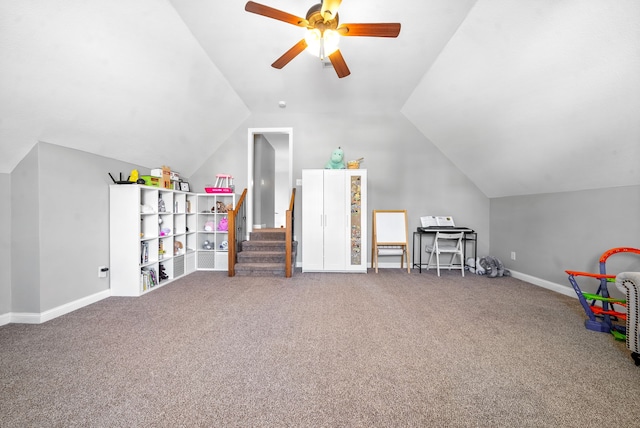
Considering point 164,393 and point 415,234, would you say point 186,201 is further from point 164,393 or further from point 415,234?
point 415,234

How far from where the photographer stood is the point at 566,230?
10.4ft

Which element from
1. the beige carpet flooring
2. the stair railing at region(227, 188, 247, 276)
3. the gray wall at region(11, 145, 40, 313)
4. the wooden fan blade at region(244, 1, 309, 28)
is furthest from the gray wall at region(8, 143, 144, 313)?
the wooden fan blade at region(244, 1, 309, 28)

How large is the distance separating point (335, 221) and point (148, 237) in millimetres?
2729

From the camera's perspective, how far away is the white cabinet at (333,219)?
13.9ft

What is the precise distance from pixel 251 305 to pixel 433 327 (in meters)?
1.85

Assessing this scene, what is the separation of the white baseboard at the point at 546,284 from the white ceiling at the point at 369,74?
126 centimetres

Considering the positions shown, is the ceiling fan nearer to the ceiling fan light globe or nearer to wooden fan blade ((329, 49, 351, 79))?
the ceiling fan light globe

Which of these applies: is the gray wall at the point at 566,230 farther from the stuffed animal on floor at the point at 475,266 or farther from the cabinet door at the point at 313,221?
the cabinet door at the point at 313,221

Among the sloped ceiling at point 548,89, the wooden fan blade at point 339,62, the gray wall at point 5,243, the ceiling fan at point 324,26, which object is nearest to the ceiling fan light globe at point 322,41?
the ceiling fan at point 324,26

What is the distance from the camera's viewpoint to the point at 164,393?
54.9 inches

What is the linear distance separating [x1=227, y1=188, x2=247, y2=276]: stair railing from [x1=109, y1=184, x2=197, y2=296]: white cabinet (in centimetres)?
81

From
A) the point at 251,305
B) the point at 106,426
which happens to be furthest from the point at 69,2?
the point at 251,305

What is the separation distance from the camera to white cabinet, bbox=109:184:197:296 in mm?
3057

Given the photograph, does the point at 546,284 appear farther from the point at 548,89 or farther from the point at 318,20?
the point at 318,20
